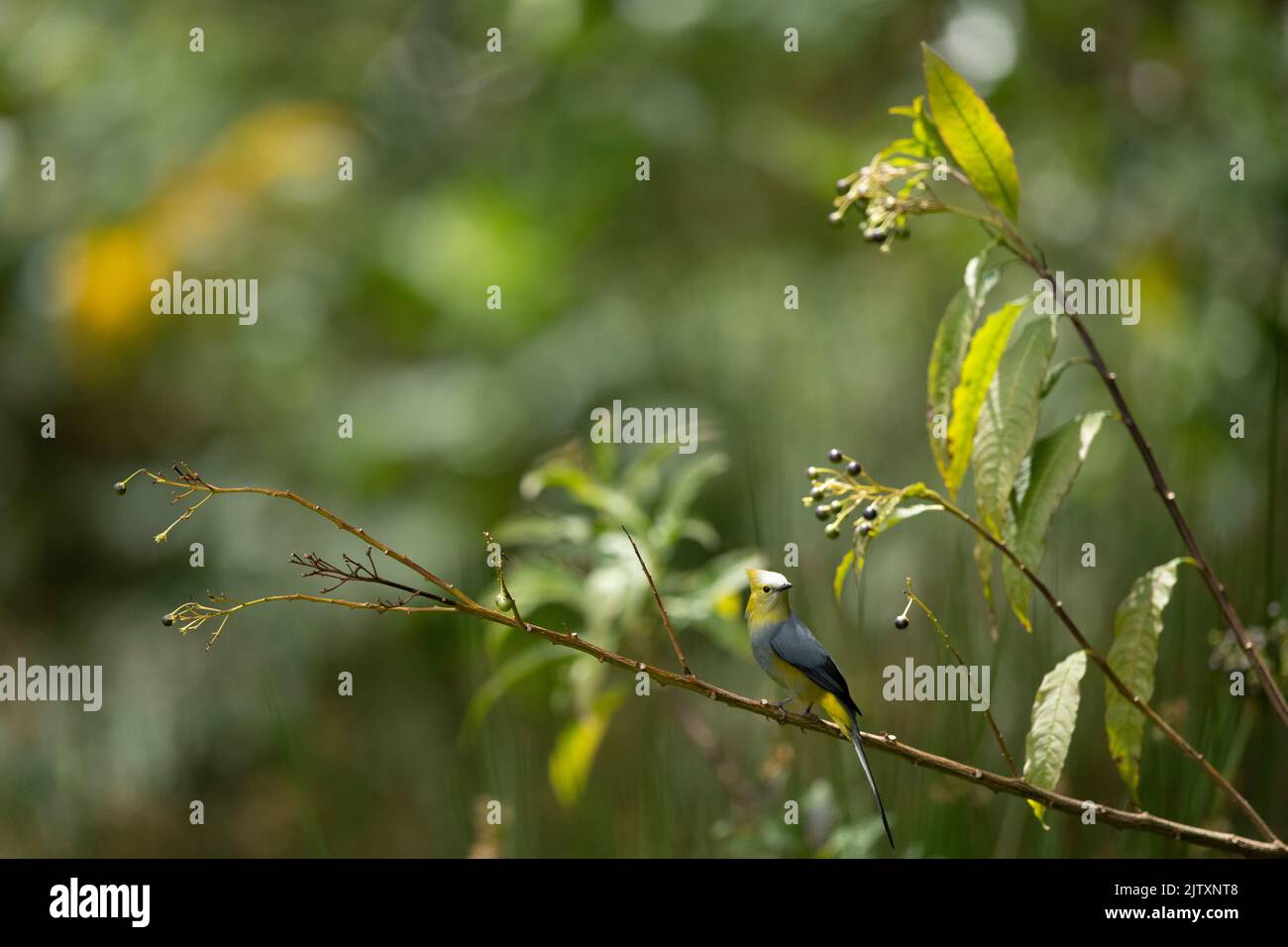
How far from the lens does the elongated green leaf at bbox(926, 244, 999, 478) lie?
66 centimetres

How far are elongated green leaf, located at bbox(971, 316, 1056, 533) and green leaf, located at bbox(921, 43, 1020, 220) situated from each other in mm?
77

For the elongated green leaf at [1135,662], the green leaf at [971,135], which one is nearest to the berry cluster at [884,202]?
the green leaf at [971,135]

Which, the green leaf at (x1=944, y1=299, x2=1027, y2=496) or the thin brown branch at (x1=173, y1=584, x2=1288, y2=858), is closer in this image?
the thin brown branch at (x1=173, y1=584, x2=1288, y2=858)

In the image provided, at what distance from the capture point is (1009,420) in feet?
2.14

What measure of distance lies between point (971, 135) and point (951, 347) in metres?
0.12

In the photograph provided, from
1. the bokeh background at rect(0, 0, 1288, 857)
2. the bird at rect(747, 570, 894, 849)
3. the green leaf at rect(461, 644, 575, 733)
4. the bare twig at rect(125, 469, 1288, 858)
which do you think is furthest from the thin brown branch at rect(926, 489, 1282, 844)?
the bokeh background at rect(0, 0, 1288, 857)

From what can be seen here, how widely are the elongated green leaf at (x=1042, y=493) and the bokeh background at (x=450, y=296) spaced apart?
0.77m

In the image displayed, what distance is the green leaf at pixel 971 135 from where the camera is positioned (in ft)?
2.19

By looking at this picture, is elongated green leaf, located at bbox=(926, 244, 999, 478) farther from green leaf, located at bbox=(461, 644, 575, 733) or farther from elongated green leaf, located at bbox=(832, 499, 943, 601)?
green leaf, located at bbox=(461, 644, 575, 733)

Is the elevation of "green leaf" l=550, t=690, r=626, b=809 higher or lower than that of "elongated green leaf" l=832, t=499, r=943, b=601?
lower

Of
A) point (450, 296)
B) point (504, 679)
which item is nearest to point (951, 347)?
point (504, 679)

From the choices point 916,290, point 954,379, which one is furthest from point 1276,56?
point 954,379

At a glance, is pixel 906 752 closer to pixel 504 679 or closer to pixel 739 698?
pixel 739 698
